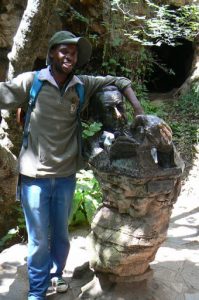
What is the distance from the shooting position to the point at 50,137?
2965 millimetres

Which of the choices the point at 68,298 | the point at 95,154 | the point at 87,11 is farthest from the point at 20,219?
the point at 87,11

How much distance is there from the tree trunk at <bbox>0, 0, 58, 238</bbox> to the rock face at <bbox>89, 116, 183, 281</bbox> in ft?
4.93

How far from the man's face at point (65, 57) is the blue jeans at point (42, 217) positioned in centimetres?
81

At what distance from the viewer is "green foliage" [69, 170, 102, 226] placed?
5258 millimetres

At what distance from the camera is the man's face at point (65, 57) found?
2.90 metres

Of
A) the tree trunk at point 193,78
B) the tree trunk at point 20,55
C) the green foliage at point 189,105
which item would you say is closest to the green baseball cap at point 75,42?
the tree trunk at point 20,55

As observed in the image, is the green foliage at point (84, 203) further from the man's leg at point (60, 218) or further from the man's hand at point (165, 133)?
the man's hand at point (165, 133)

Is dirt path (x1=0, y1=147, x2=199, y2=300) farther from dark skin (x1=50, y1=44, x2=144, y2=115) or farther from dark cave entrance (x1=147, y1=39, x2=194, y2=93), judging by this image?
dark cave entrance (x1=147, y1=39, x2=194, y2=93)

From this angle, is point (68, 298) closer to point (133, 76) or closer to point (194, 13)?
point (194, 13)

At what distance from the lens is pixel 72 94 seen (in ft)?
9.91

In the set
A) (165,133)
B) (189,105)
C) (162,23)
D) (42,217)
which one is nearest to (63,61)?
(165,133)

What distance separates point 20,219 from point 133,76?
535 cm

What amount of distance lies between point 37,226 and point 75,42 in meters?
1.35

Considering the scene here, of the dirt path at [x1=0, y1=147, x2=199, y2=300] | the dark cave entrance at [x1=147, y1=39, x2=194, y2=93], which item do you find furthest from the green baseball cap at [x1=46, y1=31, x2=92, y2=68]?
the dark cave entrance at [x1=147, y1=39, x2=194, y2=93]
